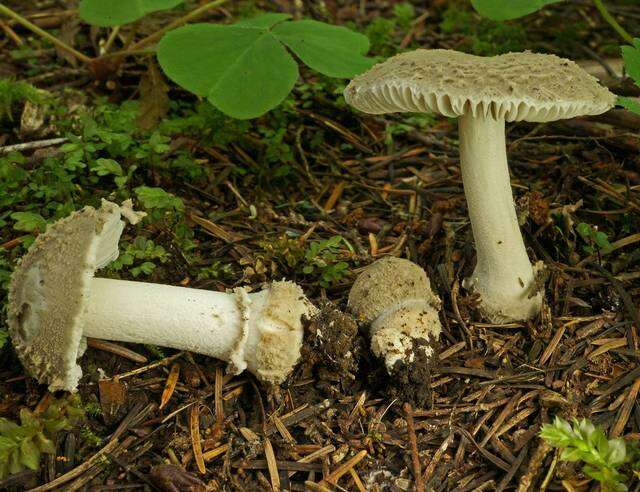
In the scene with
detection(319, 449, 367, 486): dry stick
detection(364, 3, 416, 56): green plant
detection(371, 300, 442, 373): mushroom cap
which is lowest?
detection(319, 449, 367, 486): dry stick

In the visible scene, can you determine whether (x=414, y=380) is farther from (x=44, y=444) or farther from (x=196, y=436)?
(x=44, y=444)

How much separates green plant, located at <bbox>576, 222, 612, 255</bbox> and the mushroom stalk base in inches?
75.5

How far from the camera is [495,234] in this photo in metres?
3.19

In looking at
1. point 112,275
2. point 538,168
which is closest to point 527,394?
point 538,168

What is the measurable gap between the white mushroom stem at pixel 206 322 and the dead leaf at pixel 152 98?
5.31 feet

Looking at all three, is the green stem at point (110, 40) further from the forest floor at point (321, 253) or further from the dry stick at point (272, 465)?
the dry stick at point (272, 465)

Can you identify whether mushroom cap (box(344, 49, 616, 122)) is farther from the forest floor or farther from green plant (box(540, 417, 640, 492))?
green plant (box(540, 417, 640, 492))


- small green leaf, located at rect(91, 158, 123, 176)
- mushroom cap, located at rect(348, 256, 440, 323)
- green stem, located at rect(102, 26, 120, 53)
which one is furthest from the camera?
green stem, located at rect(102, 26, 120, 53)

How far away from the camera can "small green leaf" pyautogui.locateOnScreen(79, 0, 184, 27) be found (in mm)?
3723

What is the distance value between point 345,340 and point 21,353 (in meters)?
1.47

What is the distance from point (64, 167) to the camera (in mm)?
3533

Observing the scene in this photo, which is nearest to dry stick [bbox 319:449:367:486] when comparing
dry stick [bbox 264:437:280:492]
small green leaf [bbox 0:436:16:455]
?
dry stick [bbox 264:437:280:492]

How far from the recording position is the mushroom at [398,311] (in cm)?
284

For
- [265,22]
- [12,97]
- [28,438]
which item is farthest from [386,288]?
[12,97]
